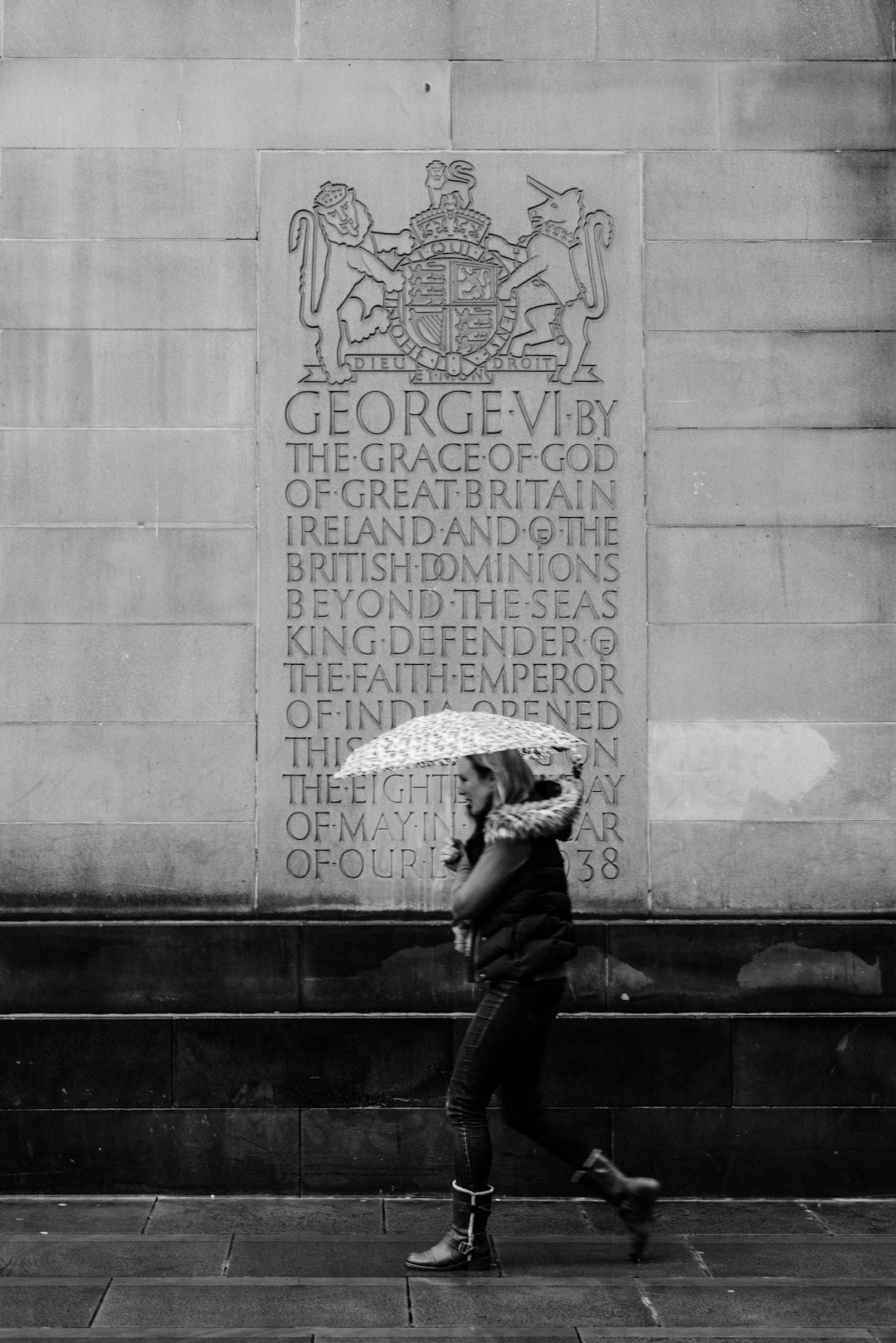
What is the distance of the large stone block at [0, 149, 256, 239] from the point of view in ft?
26.6

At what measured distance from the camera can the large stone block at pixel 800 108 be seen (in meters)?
8.23

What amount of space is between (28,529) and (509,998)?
3842mm

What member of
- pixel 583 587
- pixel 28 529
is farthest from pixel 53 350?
pixel 583 587

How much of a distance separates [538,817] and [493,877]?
31 centimetres

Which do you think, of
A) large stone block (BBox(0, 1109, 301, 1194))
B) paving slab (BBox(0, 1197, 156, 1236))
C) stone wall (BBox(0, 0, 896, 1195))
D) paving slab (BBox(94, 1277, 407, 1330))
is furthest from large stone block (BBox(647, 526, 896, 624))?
paving slab (BBox(0, 1197, 156, 1236))

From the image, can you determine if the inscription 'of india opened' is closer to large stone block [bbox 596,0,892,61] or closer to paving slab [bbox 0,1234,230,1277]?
large stone block [bbox 596,0,892,61]

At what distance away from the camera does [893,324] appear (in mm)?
8172

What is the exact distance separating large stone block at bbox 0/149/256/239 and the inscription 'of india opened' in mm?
219

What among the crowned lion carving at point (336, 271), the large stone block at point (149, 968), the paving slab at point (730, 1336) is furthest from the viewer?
the crowned lion carving at point (336, 271)

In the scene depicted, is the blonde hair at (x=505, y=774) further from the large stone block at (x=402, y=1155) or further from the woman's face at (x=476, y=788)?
the large stone block at (x=402, y=1155)

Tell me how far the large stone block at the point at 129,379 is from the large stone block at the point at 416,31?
176 cm

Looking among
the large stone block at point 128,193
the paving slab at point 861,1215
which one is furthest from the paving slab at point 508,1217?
the large stone block at point 128,193

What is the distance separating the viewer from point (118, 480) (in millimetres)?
8039

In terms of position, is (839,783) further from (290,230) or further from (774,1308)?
(290,230)
